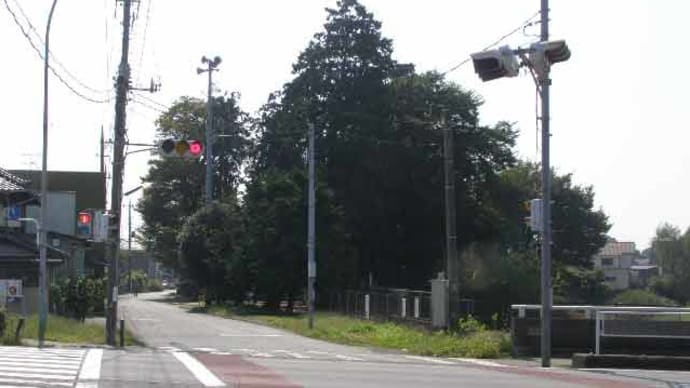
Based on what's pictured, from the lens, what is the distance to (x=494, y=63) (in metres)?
20.5

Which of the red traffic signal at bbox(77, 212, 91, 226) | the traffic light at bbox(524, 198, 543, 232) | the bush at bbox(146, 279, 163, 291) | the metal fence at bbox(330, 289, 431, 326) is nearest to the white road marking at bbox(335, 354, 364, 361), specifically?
the traffic light at bbox(524, 198, 543, 232)

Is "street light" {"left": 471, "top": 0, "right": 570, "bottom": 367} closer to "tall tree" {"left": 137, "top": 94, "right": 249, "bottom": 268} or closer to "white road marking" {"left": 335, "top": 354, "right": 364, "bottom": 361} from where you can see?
"white road marking" {"left": 335, "top": 354, "right": 364, "bottom": 361}

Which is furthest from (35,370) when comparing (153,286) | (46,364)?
(153,286)

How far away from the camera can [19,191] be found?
46.3m

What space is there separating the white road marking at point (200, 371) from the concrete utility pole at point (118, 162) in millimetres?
8099

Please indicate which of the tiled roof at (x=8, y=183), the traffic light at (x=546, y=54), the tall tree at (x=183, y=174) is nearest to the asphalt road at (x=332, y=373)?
the traffic light at (x=546, y=54)

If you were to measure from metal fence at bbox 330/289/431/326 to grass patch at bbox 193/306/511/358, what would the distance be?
803 millimetres

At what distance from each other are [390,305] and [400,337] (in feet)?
30.1

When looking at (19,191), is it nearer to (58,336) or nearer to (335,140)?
(58,336)

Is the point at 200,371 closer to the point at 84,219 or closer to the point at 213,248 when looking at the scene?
the point at 84,219

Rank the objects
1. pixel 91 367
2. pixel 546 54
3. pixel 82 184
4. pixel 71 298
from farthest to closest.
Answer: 1. pixel 82 184
2. pixel 71 298
3. pixel 546 54
4. pixel 91 367

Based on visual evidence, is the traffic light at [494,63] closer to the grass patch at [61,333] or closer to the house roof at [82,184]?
the grass patch at [61,333]

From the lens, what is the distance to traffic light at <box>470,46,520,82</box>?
66.9 ft

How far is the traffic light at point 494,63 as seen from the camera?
20.4 m
